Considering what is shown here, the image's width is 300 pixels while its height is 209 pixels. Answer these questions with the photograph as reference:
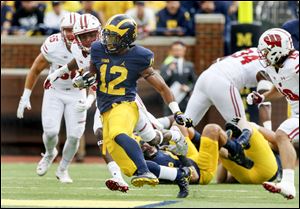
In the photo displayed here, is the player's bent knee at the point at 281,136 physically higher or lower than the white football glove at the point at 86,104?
lower

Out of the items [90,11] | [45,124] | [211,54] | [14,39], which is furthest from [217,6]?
[45,124]

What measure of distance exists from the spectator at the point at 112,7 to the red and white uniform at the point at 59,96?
6.11 m

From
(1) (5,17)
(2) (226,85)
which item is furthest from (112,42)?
(1) (5,17)

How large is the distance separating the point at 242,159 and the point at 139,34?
6.61 meters

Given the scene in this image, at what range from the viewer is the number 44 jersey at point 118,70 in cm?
1168

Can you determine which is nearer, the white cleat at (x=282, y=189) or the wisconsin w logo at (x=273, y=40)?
the white cleat at (x=282, y=189)

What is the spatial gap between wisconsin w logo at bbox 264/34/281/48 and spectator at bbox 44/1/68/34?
793 cm

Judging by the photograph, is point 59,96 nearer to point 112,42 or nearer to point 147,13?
point 112,42

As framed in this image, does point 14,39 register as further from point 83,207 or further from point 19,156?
point 83,207

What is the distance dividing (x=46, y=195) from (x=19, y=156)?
8270mm

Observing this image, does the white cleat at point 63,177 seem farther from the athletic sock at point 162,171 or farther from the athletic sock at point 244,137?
the athletic sock at point 162,171

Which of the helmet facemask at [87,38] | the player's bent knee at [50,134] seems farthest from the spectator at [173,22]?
the helmet facemask at [87,38]

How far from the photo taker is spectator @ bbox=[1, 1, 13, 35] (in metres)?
20.9

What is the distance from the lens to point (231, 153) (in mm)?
13664
